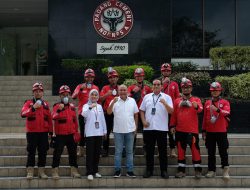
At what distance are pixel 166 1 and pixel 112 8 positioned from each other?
198 cm

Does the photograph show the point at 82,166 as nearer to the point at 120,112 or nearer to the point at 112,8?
the point at 120,112

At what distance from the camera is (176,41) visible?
18.0 m

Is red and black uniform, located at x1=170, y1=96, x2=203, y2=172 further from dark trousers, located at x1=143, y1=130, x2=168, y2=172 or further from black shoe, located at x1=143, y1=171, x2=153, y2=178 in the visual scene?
black shoe, located at x1=143, y1=171, x2=153, y2=178

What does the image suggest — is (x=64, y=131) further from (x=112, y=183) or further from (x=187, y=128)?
(x=187, y=128)

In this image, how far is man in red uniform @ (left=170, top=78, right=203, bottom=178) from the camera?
313 inches

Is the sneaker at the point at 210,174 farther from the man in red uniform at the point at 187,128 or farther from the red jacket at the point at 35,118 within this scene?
the red jacket at the point at 35,118

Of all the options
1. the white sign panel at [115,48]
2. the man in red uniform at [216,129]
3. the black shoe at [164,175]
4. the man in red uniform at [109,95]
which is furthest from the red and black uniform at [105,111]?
the white sign panel at [115,48]

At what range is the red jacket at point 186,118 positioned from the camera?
26.2 feet

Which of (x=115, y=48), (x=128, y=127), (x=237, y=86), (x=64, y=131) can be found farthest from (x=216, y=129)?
(x=115, y=48)

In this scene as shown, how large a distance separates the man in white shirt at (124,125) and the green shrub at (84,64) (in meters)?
6.15

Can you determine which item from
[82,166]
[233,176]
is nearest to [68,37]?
[82,166]

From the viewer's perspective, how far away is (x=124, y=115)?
8.00 meters

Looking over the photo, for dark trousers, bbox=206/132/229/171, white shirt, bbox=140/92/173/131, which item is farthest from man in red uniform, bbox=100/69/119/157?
dark trousers, bbox=206/132/229/171

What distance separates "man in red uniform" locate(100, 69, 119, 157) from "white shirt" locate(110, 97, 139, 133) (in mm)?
392
